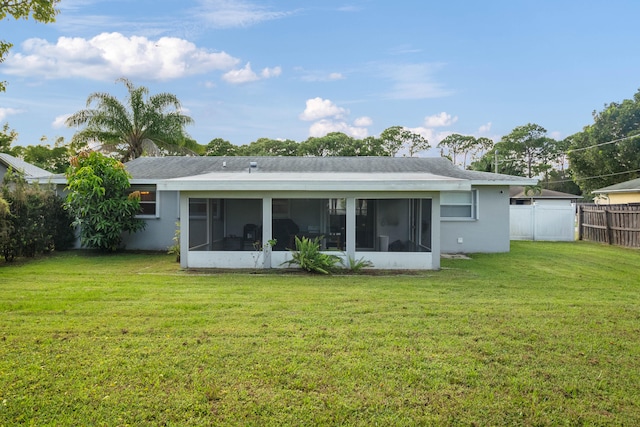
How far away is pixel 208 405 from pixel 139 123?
24.7m

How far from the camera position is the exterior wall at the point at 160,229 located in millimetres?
15219

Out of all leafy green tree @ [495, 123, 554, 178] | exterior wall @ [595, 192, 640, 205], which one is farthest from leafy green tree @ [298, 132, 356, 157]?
exterior wall @ [595, 192, 640, 205]

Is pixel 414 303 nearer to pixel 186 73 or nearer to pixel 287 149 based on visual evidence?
pixel 186 73

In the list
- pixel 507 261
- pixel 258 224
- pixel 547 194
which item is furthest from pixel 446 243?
pixel 547 194

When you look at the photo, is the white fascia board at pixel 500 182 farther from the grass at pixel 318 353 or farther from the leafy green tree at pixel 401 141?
the leafy green tree at pixel 401 141

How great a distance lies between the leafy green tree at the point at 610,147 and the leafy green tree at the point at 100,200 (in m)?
36.6

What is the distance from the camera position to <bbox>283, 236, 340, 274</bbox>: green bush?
10742 mm

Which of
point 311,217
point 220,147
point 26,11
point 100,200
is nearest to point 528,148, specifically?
point 220,147

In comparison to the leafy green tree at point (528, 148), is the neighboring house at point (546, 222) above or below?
below

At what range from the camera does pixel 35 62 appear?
1541 centimetres

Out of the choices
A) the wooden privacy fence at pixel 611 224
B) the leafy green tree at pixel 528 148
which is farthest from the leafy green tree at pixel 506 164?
the wooden privacy fence at pixel 611 224

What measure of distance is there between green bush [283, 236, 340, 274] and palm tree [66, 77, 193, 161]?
58.0ft

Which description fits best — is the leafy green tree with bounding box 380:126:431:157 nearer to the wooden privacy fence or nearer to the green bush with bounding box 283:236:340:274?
the wooden privacy fence

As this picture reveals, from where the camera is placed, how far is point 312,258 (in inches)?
428
